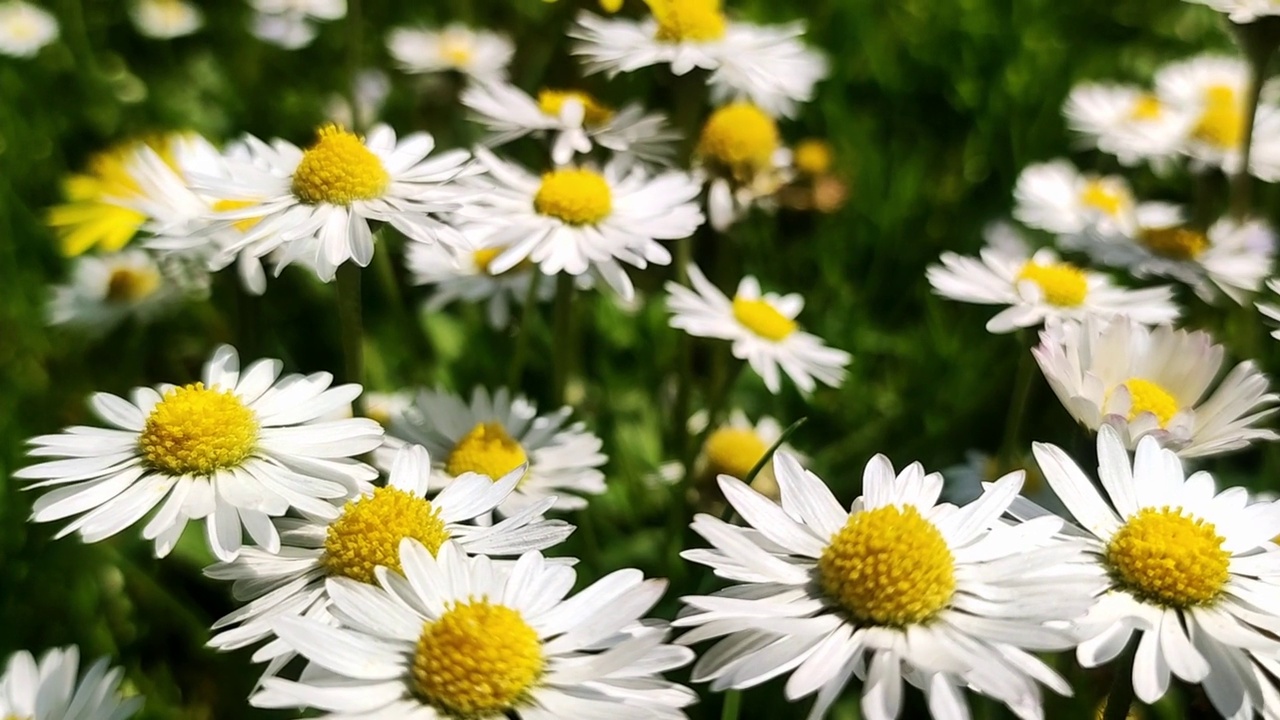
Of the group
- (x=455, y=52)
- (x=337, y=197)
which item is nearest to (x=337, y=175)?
(x=337, y=197)

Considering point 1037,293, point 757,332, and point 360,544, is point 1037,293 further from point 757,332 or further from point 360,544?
point 360,544

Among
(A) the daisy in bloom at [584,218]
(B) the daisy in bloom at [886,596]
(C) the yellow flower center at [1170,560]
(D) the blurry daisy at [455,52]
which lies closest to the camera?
(B) the daisy in bloom at [886,596]

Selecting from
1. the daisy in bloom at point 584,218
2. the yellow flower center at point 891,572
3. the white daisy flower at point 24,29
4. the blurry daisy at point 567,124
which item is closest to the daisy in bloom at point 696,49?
the blurry daisy at point 567,124

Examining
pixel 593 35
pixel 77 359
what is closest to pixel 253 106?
pixel 77 359

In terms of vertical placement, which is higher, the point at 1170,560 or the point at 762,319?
the point at 1170,560

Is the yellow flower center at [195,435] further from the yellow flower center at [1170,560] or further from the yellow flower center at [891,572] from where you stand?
the yellow flower center at [1170,560]

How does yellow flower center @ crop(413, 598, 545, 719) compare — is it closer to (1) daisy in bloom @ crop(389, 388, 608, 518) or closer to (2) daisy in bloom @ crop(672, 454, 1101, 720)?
(2) daisy in bloom @ crop(672, 454, 1101, 720)
